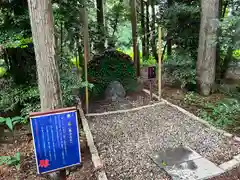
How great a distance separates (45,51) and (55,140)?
972 mm

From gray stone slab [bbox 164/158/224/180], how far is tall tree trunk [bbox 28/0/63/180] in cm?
132

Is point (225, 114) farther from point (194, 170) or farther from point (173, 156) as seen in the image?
point (194, 170)

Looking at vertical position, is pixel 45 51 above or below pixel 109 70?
above

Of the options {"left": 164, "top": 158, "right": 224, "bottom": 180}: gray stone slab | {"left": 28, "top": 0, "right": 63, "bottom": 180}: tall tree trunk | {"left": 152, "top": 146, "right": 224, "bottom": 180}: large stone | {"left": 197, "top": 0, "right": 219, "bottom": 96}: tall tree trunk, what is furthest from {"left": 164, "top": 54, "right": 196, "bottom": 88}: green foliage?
{"left": 28, "top": 0, "right": 63, "bottom": 180}: tall tree trunk

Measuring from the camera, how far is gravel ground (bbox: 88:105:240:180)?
8.79 ft

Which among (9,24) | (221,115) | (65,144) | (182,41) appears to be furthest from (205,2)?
(65,144)

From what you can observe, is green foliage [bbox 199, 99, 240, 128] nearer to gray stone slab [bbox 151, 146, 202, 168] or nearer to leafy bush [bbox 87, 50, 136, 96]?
gray stone slab [bbox 151, 146, 202, 168]

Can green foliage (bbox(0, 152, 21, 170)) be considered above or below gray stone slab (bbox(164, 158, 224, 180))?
above

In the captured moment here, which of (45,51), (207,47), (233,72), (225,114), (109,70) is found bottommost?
(225,114)

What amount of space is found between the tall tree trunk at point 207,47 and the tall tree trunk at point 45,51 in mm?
3786

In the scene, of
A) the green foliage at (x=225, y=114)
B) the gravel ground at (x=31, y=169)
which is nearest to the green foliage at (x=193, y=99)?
the green foliage at (x=225, y=114)

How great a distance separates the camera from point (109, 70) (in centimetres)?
596

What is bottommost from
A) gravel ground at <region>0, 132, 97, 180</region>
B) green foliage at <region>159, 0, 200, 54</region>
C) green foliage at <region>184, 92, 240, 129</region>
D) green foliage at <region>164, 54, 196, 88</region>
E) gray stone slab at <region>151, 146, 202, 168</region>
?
gravel ground at <region>0, 132, 97, 180</region>

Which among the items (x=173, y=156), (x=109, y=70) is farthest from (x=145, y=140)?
(x=109, y=70)
